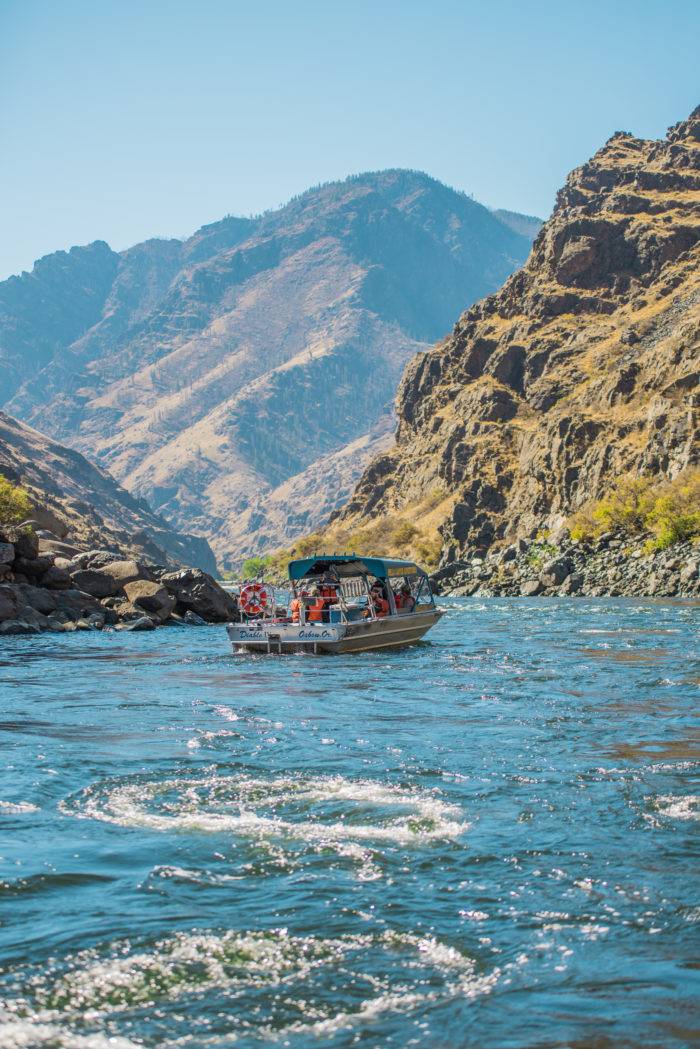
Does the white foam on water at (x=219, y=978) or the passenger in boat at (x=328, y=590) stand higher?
the passenger in boat at (x=328, y=590)

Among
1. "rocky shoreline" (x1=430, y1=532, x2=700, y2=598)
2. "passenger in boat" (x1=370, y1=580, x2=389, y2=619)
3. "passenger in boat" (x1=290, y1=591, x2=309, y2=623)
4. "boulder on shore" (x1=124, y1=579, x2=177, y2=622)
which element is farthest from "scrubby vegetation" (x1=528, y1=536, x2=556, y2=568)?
"passenger in boat" (x1=290, y1=591, x2=309, y2=623)

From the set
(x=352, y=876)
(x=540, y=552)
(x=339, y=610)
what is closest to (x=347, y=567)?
(x=339, y=610)

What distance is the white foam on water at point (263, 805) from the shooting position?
13840 mm

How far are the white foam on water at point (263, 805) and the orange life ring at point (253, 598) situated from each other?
30.1 metres

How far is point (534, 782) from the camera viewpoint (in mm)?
16594

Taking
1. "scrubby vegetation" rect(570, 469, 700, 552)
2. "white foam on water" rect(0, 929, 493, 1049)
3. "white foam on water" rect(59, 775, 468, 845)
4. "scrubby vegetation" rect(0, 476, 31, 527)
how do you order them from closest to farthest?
"white foam on water" rect(0, 929, 493, 1049) → "white foam on water" rect(59, 775, 468, 845) → "scrubby vegetation" rect(0, 476, 31, 527) → "scrubby vegetation" rect(570, 469, 700, 552)

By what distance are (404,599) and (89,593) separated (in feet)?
84.4

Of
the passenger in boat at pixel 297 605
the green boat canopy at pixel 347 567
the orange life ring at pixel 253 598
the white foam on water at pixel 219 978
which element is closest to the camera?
the white foam on water at pixel 219 978

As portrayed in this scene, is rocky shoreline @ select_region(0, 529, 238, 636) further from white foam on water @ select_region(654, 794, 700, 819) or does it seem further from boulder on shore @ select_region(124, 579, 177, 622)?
white foam on water @ select_region(654, 794, 700, 819)

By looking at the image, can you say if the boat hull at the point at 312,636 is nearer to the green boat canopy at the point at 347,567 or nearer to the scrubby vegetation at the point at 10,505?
the green boat canopy at the point at 347,567

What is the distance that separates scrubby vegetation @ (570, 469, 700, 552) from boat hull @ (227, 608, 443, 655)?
66.1m

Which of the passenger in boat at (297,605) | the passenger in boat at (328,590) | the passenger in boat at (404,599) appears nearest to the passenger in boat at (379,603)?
the passenger in boat at (404,599)

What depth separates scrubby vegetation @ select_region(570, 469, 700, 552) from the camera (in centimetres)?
10394

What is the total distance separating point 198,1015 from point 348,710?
17.7 metres
